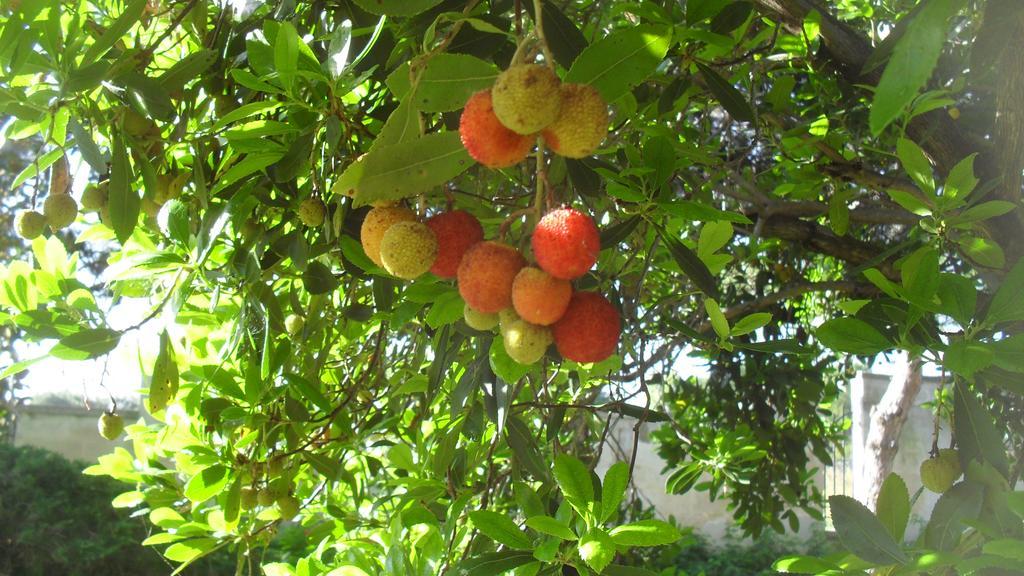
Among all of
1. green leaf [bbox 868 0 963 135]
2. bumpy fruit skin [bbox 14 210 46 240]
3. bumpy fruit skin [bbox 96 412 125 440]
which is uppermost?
bumpy fruit skin [bbox 14 210 46 240]

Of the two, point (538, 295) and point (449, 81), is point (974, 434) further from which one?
point (449, 81)

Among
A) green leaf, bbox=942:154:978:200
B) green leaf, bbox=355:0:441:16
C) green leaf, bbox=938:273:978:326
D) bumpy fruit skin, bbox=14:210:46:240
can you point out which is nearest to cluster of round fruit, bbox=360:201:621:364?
green leaf, bbox=355:0:441:16

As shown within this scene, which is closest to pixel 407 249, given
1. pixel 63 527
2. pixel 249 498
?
pixel 249 498

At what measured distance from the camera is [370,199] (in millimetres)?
1038

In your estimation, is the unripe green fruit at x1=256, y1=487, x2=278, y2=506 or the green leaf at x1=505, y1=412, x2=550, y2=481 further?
the unripe green fruit at x1=256, y1=487, x2=278, y2=506

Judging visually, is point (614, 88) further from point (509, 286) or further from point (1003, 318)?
point (1003, 318)

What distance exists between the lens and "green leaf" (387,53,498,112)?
1.01m

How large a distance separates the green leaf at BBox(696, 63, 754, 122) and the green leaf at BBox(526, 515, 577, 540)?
798mm

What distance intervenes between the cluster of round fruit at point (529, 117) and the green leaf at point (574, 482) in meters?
0.63

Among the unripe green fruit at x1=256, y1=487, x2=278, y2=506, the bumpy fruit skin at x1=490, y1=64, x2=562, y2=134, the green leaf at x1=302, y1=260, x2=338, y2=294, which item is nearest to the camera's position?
the bumpy fruit skin at x1=490, y1=64, x2=562, y2=134

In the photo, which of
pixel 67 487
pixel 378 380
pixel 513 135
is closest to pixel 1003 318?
pixel 513 135

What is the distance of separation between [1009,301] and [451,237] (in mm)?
805

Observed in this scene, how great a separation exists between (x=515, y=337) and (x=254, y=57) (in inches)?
26.6

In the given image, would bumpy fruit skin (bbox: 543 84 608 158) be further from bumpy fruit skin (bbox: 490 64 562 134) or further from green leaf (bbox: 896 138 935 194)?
green leaf (bbox: 896 138 935 194)
